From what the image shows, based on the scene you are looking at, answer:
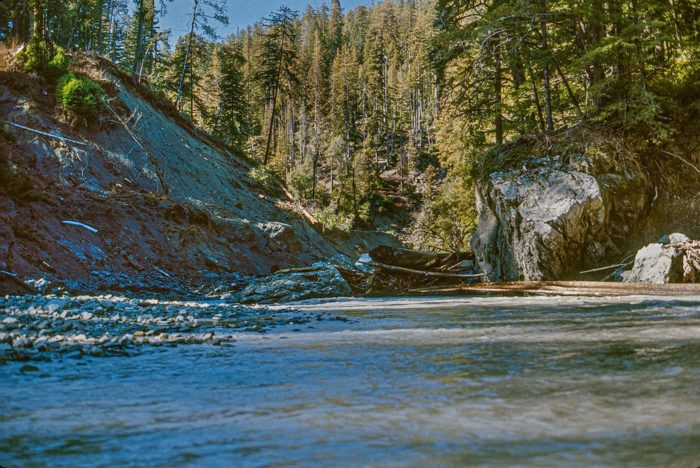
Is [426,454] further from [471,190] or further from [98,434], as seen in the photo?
[471,190]

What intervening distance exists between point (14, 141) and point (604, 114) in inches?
673

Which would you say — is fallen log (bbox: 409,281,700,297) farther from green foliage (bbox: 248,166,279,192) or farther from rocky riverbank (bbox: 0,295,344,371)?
green foliage (bbox: 248,166,279,192)

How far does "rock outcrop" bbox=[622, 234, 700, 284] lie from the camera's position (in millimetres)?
9383

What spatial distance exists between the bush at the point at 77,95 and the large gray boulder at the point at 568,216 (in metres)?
15.2

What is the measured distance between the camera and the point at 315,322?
7.00 m

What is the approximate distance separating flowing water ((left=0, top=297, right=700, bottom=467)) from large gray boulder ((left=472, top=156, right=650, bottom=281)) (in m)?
7.00

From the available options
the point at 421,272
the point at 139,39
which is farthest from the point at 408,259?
the point at 139,39

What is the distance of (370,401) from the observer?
9.00 ft

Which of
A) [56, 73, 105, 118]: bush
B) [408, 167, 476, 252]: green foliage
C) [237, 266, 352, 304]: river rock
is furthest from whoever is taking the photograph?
[408, 167, 476, 252]: green foliage

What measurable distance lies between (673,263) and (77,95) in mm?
18775

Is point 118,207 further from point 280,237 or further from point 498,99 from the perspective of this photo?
point 498,99

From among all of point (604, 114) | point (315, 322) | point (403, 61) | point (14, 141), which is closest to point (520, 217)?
point (604, 114)

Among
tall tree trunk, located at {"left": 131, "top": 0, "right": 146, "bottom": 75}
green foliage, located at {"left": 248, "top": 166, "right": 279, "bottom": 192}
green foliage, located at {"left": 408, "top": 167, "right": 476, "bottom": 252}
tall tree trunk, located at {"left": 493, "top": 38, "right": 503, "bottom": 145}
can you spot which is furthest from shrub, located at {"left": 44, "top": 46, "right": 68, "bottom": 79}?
green foliage, located at {"left": 408, "top": 167, "right": 476, "bottom": 252}

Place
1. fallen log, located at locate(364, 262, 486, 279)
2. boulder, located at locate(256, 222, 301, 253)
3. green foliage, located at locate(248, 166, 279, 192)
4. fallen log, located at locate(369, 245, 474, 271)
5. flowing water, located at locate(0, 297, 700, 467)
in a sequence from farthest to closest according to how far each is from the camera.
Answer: green foliage, located at locate(248, 166, 279, 192), boulder, located at locate(256, 222, 301, 253), fallen log, located at locate(369, 245, 474, 271), fallen log, located at locate(364, 262, 486, 279), flowing water, located at locate(0, 297, 700, 467)
